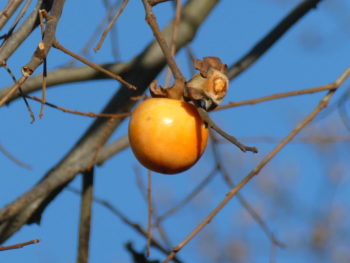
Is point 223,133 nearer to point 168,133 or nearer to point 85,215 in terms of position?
point 168,133

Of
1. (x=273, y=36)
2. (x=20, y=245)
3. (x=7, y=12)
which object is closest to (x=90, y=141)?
(x=273, y=36)

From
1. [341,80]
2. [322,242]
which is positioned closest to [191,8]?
[341,80]

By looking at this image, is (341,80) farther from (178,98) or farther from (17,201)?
(17,201)

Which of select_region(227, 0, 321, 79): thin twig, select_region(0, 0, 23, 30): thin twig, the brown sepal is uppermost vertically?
select_region(227, 0, 321, 79): thin twig

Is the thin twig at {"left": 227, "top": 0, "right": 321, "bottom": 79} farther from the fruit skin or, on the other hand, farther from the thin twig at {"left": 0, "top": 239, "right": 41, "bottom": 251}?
the thin twig at {"left": 0, "top": 239, "right": 41, "bottom": 251}

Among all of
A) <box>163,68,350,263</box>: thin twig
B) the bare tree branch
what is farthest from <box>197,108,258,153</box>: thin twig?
the bare tree branch
